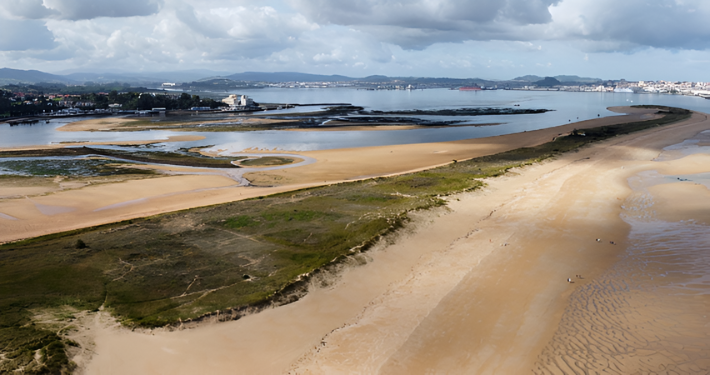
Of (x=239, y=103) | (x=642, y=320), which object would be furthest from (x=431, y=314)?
(x=239, y=103)

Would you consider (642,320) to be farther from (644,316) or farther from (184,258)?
(184,258)

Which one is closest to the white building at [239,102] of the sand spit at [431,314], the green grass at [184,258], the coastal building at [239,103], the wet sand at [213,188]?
the coastal building at [239,103]

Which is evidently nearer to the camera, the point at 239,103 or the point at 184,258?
the point at 184,258

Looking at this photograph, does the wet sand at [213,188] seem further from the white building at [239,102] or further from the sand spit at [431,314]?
the white building at [239,102]

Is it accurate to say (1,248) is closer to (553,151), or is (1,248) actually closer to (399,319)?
(399,319)

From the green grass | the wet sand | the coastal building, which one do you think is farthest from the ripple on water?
the coastal building

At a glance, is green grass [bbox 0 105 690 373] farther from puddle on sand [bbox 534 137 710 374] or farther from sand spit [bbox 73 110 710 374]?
puddle on sand [bbox 534 137 710 374]

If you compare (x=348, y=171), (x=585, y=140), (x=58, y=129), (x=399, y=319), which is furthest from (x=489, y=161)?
(x=58, y=129)
